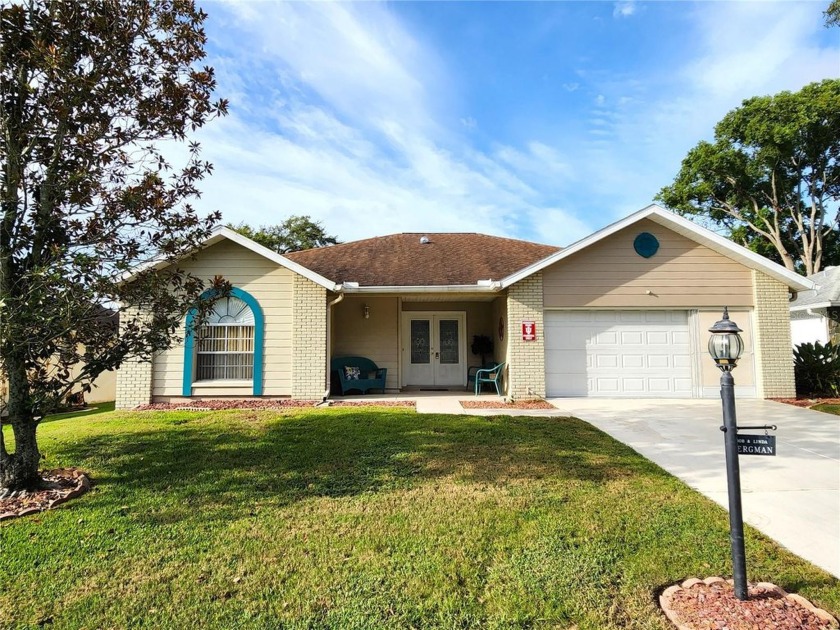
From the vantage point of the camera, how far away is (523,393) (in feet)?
35.5

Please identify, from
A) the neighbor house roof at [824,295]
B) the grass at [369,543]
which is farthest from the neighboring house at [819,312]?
the grass at [369,543]

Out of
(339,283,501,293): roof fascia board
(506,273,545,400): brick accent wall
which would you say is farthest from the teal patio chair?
(339,283,501,293): roof fascia board

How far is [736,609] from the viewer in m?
2.58

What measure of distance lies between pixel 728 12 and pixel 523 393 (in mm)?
9363

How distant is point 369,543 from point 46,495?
3.59 metres

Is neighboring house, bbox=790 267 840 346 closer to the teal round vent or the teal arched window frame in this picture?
the teal round vent

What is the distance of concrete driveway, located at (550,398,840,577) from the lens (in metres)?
3.79

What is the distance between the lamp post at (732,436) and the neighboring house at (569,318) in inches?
311

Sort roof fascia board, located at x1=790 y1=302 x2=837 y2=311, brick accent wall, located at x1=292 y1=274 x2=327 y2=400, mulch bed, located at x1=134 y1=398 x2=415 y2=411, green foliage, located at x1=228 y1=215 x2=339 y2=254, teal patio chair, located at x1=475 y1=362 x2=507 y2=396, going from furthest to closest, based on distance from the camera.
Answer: green foliage, located at x1=228 y1=215 x2=339 y2=254
roof fascia board, located at x1=790 y1=302 x2=837 y2=311
teal patio chair, located at x1=475 y1=362 x2=507 y2=396
brick accent wall, located at x1=292 y1=274 x2=327 y2=400
mulch bed, located at x1=134 y1=398 x2=415 y2=411

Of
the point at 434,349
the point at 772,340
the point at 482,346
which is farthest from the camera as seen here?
the point at 434,349

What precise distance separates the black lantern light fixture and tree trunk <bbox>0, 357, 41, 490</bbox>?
6.21 m

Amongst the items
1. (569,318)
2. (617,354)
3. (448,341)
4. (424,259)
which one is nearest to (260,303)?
(424,259)

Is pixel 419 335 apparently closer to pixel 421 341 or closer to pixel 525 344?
pixel 421 341

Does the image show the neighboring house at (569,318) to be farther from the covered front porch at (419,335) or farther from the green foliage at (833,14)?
the green foliage at (833,14)
